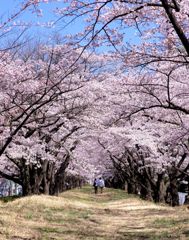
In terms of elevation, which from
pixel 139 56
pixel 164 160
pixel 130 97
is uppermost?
pixel 130 97

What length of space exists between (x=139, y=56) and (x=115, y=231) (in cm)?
523

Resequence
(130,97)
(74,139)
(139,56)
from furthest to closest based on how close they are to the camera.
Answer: (74,139)
(130,97)
(139,56)

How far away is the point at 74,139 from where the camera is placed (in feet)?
91.5

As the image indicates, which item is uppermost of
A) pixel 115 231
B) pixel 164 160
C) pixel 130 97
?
pixel 130 97

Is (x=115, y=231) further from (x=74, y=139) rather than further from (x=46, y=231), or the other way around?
(x=74, y=139)

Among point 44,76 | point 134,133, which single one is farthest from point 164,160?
point 44,76

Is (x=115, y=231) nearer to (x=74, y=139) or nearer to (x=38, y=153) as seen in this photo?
(x=38, y=153)

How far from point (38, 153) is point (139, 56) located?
12232 mm

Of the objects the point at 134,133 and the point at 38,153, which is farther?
the point at 134,133

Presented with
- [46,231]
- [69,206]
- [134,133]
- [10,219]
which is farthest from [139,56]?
[134,133]

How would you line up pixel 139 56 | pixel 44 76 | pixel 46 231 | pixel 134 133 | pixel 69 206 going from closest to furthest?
pixel 139 56 < pixel 46 231 < pixel 69 206 < pixel 44 76 < pixel 134 133

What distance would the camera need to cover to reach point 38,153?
2089cm

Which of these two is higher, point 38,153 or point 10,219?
point 38,153

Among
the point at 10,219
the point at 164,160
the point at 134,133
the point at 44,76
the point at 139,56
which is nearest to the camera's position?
the point at 139,56
